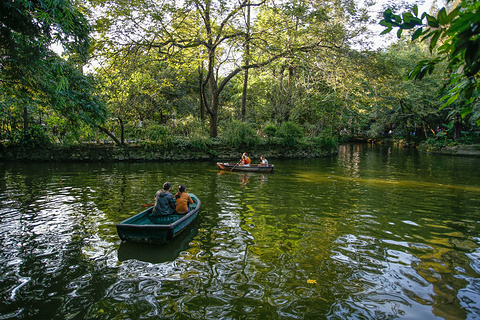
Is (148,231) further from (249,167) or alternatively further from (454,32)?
Answer: (249,167)

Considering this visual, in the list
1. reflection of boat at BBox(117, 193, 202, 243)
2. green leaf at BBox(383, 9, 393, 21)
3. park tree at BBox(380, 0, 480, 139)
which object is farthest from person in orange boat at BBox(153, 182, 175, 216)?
green leaf at BBox(383, 9, 393, 21)

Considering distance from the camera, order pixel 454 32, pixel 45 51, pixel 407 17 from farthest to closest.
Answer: pixel 45 51, pixel 407 17, pixel 454 32

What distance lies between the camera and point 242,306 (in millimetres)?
3994

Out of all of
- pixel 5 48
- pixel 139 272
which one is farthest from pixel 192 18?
pixel 139 272

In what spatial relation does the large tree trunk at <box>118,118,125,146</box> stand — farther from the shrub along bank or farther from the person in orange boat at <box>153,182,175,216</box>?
the person in orange boat at <box>153,182,175,216</box>

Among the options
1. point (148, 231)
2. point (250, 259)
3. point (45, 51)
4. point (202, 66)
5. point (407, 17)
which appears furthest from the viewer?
point (202, 66)

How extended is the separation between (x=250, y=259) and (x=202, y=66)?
1757cm

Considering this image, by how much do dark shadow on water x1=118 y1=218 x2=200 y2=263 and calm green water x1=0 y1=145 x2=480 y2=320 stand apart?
0.12ft

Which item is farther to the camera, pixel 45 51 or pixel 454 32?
pixel 45 51

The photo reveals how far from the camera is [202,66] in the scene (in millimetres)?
20594

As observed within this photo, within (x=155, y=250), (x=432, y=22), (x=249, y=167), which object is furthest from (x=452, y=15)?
(x=249, y=167)

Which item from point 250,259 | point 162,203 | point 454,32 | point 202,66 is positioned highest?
point 202,66

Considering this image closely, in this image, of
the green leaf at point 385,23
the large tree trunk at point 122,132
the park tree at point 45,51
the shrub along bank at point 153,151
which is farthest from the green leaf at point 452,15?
the large tree trunk at point 122,132

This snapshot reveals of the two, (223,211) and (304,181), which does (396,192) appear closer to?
(304,181)
